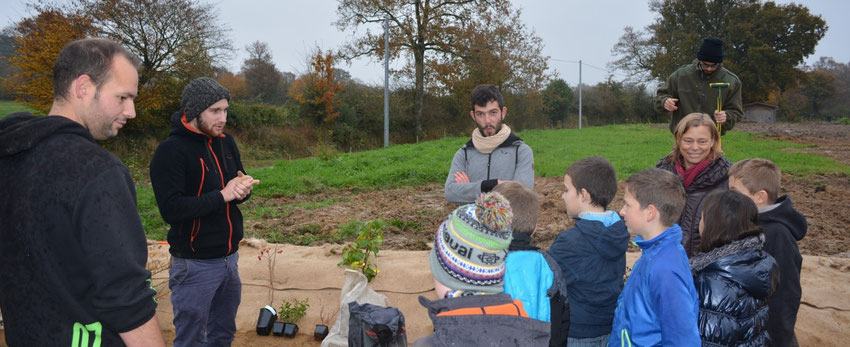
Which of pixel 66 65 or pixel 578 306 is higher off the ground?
pixel 66 65

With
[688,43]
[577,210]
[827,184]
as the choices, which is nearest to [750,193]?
[577,210]

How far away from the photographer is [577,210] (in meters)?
2.67

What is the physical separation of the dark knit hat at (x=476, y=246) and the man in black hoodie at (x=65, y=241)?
1064 mm

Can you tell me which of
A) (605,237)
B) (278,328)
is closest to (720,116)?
(605,237)

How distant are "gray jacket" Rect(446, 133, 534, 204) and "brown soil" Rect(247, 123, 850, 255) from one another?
8.21 feet

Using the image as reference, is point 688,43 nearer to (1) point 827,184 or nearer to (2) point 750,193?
(1) point 827,184

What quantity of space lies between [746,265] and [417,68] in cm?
2407

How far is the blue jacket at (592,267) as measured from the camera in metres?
2.53

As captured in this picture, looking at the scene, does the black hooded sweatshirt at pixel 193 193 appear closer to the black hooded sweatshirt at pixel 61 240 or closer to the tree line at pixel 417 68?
the black hooded sweatshirt at pixel 61 240

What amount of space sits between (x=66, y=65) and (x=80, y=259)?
0.65 m

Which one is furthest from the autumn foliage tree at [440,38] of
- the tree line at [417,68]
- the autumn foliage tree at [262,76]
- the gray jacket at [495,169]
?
the gray jacket at [495,169]

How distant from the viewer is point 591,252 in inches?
100

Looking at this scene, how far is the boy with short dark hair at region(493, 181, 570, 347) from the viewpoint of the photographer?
7.27 ft

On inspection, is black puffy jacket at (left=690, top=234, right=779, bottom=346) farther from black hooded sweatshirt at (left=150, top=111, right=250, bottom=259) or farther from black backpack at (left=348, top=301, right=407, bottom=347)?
black hooded sweatshirt at (left=150, top=111, right=250, bottom=259)
